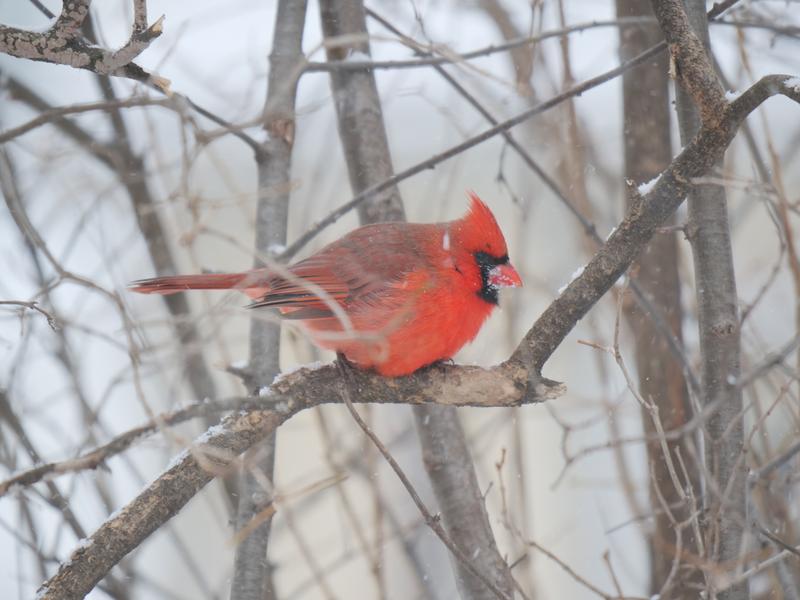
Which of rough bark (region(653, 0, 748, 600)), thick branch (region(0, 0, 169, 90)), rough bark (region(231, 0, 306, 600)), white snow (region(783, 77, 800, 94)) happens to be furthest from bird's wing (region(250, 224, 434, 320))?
white snow (region(783, 77, 800, 94))

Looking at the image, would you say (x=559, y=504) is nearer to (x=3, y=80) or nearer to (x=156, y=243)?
(x=156, y=243)

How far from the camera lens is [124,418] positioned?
487cm

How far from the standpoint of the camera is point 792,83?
1.59 metres

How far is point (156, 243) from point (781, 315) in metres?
2.81

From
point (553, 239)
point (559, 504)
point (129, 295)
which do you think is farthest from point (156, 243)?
point (559, 504)

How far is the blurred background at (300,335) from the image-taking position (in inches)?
101

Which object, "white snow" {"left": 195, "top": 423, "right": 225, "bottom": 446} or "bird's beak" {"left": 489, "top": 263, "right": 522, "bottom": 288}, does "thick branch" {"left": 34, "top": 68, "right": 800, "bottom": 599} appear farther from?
"bird's beak" {"left": 489, "top": 263, "right": 522, "bottom": 288}

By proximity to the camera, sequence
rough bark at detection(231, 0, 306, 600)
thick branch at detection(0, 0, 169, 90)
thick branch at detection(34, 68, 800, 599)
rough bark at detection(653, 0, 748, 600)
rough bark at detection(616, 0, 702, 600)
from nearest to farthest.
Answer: thick branch at detection(0, 0, 169, 90)
thick branch at detection(34, 68, 800, 599)
rough bark at detection(653, 0, 748, 600)
rough bark at detection(231, 0, 306, 600)
rough bark at detection(616, 0, 702, 600)

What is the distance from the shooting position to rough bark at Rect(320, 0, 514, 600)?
2.54 m

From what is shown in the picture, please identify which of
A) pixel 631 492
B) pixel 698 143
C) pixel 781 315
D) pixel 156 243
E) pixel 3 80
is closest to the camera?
pixel 698 143

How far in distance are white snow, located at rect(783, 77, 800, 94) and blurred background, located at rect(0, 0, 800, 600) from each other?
50 cm

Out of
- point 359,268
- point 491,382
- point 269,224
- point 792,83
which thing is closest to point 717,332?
point 491,382

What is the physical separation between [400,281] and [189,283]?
55 cm

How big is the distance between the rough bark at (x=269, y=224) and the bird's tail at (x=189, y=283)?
0.09m
